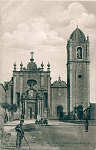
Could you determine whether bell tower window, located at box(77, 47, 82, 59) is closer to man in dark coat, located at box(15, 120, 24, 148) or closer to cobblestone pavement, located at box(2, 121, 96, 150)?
cobblestone pavement, located at box(2, 121, 96, 150)

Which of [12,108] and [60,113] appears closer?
[12,108]

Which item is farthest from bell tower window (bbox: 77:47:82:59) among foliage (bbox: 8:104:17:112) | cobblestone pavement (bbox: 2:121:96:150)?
foliage (bbox: 8:104:17:112)

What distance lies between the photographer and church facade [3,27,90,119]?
24.9 m

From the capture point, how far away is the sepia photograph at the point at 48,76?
24.0 meters

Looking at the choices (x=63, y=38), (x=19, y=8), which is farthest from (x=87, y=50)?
(x=19, y=8)

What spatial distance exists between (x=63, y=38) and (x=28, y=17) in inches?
56.6

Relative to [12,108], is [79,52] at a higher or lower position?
higher

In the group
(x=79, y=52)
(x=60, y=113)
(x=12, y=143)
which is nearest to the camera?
(x=12, y=143)

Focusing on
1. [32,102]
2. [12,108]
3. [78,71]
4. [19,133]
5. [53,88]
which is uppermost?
[78,71]

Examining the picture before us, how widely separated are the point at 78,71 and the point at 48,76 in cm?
125

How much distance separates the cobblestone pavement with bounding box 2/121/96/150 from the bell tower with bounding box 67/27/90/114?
897 mm

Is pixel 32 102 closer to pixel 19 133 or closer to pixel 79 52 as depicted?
pixel 19 133

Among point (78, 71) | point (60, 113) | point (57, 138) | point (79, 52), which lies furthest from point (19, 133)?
point (79, 52)

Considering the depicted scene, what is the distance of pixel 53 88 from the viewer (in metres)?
25.7
